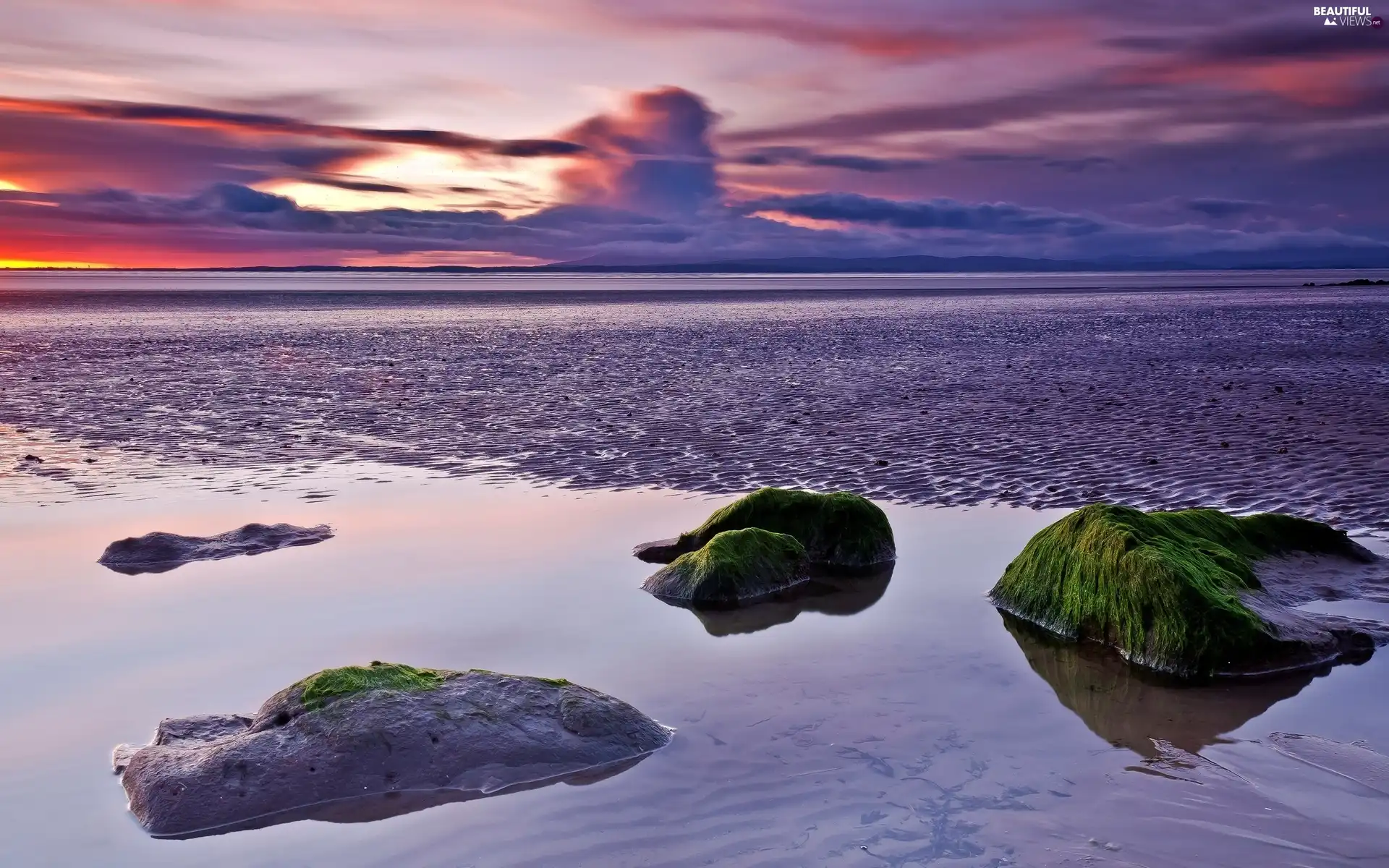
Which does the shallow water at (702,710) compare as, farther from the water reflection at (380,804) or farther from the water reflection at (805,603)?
the water reflection at (805,603)

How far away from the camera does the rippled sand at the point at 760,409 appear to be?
15.7m

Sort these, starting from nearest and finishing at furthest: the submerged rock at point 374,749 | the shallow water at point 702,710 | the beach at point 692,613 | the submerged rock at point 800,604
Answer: the shallow water at point 702,710
the beach at point 692,613
the submerged rock at point 374,749
the submerged rock at point 800,604

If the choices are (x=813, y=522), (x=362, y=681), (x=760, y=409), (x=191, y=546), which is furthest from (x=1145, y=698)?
(x=760, y=409)

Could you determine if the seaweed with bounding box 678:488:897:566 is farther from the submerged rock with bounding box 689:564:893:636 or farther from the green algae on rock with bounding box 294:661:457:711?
the green algae on rock with bounding box 294:661:457:711

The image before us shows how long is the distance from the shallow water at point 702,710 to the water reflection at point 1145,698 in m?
0.03

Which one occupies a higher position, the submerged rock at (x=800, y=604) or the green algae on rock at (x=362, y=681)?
the green algae on rock at (x=362, y=681)

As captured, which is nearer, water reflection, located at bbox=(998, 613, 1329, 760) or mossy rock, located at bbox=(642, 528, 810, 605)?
water reflection, located at bbox=(998, 613, 1329, 760)

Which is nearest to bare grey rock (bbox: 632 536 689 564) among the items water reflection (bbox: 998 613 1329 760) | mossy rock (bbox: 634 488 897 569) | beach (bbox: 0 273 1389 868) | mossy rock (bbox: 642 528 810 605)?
mossy rock (bbox: 634 488 897 569)

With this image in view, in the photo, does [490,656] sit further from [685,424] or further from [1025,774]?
[685,424]

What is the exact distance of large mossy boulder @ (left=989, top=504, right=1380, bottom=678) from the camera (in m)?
8.17

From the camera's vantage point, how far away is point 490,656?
8.82m

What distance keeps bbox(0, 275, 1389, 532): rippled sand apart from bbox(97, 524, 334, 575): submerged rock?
3975 mm

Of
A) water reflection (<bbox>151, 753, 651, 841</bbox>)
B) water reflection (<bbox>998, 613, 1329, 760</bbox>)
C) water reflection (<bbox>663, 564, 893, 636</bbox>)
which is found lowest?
water reflection (<bbox>151, 753, 651, 841</bbox>)

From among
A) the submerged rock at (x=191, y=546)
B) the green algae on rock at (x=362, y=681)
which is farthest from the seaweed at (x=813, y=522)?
the green algae on rock at (x=362, y=681)
